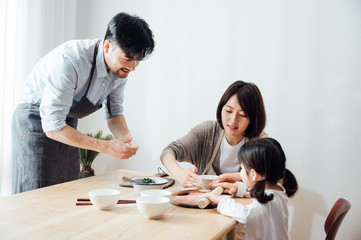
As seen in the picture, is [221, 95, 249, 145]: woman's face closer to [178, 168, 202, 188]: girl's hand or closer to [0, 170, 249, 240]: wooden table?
[178, 168, 202, 188]: girl's hand

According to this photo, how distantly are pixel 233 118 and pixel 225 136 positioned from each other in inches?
8.9

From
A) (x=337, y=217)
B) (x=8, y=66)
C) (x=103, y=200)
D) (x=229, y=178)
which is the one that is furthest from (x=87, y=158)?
(x=337, y=217)

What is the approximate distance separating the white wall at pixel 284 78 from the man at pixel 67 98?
49.3 inches

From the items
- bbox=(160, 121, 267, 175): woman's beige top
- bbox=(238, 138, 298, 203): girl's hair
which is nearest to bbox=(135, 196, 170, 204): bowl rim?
bbox=(238, 138, 298, 203): girl's hair

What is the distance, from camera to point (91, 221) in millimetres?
1055

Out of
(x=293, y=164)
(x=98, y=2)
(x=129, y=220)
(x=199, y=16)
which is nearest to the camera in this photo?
(x=129, y=220)

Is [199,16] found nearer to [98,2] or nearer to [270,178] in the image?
[98,2]

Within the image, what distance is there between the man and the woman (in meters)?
0.36

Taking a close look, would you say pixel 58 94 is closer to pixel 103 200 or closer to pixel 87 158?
pixel 103 200

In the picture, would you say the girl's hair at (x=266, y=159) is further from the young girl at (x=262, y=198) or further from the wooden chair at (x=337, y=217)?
the wooden chair at (x=337, y=217)

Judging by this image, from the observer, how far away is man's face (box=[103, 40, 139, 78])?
162 cm

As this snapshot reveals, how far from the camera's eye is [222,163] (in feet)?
6.53

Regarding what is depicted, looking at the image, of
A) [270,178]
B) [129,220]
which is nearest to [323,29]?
[270,178]

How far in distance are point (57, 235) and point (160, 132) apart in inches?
90.4
